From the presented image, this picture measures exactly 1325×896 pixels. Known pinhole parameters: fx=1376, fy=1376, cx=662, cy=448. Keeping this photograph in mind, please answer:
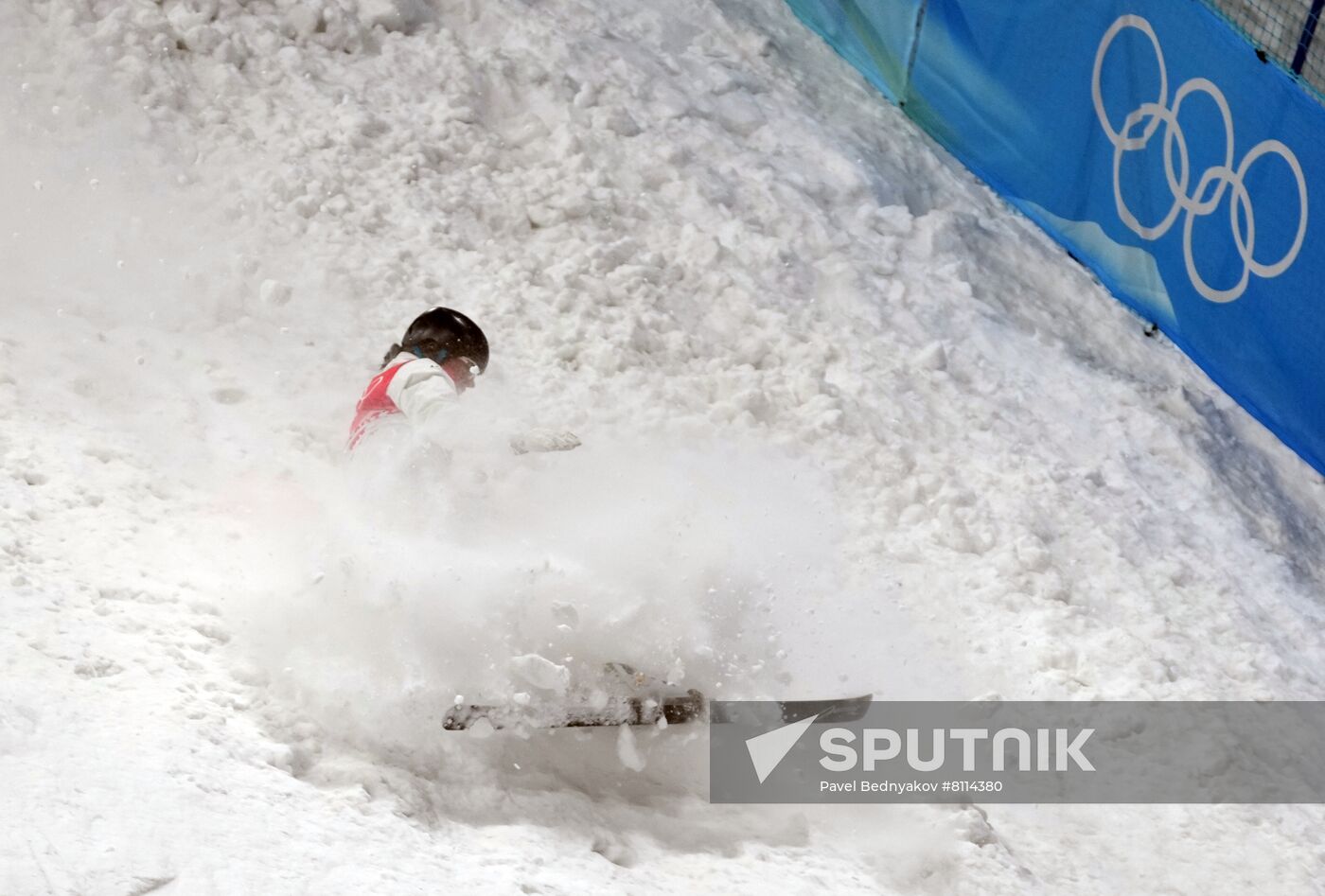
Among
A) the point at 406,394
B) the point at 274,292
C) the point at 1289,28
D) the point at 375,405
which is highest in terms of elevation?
the point at 1289,28

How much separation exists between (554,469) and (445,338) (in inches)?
23.4

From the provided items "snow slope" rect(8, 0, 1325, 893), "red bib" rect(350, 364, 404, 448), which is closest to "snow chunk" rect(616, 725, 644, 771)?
"snow slope" rect(8, 0, 1325, 893)

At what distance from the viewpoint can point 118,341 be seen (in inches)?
198

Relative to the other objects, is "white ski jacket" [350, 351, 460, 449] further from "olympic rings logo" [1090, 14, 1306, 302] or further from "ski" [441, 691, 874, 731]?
"olympic rings logo" [1090, 14, 1306, 302]

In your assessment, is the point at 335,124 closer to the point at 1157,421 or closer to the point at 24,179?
the point at 24,179

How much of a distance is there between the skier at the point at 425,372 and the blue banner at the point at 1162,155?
3.40 metres

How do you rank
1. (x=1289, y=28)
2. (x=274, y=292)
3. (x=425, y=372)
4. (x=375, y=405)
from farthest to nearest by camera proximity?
(x=1289, y=28) → (x=274, y=292) → (x=375, y=405) → (x=425, y=372)

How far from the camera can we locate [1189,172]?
20.3 ft

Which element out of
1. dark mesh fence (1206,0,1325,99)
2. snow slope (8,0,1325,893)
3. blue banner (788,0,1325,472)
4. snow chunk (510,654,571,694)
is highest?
dark mesh fence (1206,0,1325,99)

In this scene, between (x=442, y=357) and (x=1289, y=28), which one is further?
(x=1289, y=28)

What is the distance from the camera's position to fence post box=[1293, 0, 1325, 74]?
693 cm

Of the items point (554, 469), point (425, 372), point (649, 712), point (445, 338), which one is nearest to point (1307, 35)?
point (554, 469)

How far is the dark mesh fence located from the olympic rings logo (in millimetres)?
1000

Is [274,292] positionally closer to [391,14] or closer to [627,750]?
[391,14]
